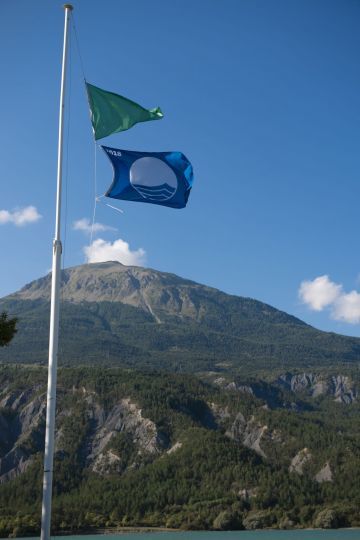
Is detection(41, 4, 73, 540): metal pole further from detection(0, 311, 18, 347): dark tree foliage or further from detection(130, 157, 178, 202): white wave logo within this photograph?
detection(130, 157, 178, 202): white wave logo

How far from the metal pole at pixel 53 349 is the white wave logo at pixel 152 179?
344 cm

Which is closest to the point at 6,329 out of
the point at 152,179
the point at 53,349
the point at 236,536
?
the point at 53,349

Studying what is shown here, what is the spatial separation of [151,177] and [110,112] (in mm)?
2647

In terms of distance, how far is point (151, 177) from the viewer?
83.0ft

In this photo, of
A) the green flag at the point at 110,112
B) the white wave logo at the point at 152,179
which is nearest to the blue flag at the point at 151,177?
the white wave logo at the point at 152,179

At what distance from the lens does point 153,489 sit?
644 feet

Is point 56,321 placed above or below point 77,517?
above

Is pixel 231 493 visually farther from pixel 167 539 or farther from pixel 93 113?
pixel 93 113

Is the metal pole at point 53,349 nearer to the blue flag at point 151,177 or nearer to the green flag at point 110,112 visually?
the green flag at point 110,112

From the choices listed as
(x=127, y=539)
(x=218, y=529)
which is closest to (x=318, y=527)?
(x=218, y=529)

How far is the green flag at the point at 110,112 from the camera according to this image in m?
24.4

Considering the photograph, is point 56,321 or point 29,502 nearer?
point 56,321

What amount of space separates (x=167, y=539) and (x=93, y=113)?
5068 inches

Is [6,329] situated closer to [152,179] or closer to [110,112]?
[152,179]
